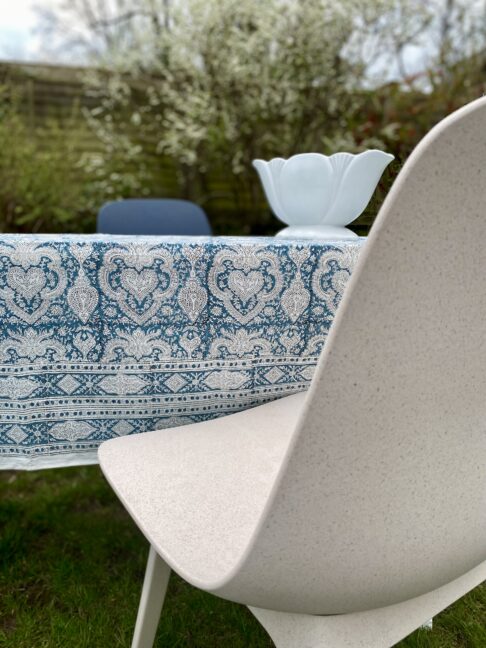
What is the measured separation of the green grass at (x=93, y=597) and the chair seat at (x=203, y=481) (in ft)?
1.61

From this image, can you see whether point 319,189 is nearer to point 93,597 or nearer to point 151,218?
point 93,597

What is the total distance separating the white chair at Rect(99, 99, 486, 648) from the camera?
405 mm

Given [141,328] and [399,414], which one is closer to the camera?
[399,414]

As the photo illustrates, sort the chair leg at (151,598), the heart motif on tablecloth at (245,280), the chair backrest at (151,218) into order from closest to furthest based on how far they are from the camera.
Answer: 1. the chair leg at (151,598)
2. the heart motif on tablecloth at (245,280)
3. the chair backrest at (151,218)

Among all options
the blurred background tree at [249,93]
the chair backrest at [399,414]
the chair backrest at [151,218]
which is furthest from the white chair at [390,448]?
the blurred background tree at [249,93]

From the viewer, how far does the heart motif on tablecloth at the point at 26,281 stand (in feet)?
2.74

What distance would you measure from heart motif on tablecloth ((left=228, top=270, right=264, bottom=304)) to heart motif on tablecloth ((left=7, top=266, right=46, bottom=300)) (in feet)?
1.06

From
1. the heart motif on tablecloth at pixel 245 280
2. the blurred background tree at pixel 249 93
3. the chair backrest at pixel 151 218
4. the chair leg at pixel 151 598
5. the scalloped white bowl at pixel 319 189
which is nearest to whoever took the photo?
the chair leg at pixel 151 598

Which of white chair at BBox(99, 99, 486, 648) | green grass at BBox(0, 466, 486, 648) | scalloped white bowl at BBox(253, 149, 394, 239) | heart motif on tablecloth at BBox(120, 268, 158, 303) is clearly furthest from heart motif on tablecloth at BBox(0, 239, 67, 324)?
green grass at BBox(0, 466, 486, 648)

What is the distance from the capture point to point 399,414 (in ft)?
1.52

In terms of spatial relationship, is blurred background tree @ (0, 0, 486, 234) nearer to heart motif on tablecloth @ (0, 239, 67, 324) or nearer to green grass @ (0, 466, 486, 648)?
green grass @ (0, 466, 486, 648)

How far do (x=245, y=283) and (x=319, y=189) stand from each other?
0.34 m

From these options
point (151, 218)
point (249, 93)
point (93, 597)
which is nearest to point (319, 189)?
point (93, 597)

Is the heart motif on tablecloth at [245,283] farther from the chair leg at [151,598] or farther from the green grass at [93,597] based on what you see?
the green grass at [93,597]
